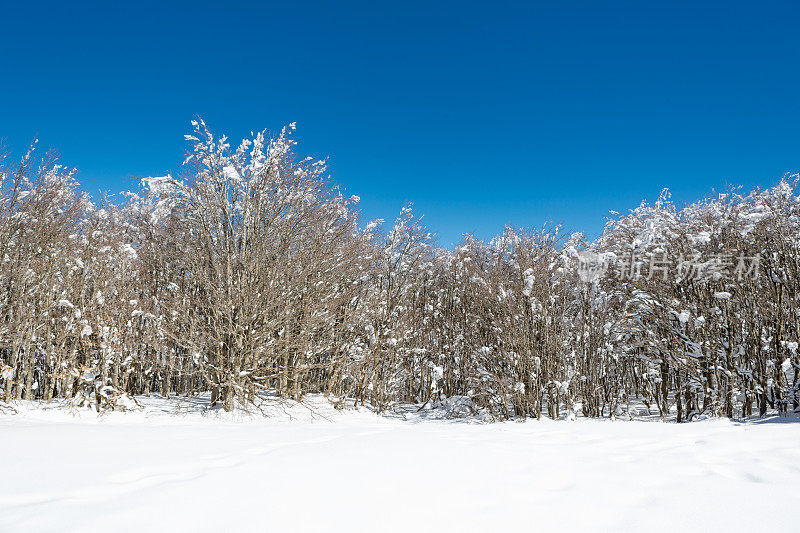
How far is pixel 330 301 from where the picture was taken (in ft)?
39.7

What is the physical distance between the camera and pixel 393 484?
132 inches

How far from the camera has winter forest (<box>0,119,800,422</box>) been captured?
10.5 m

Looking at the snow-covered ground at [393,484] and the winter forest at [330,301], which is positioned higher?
the winter forest at [330,301]

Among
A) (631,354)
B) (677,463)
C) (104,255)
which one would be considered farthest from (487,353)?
(104,255)

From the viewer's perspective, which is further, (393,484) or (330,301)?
(330,301)

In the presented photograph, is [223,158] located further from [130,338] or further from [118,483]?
[118,483]

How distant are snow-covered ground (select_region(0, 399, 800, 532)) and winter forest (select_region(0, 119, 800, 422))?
211 inches

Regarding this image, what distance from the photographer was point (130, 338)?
11883 millimetres

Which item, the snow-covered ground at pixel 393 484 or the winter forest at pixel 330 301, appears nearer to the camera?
the snow-covered ground at pixel 393 484

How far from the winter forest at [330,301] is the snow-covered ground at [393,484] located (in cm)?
536

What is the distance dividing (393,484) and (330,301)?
29.4 ft

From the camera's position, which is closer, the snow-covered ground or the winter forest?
the snow-covered ground

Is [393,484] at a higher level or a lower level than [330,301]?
lower

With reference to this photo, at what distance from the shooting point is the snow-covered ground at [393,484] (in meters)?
2.64
